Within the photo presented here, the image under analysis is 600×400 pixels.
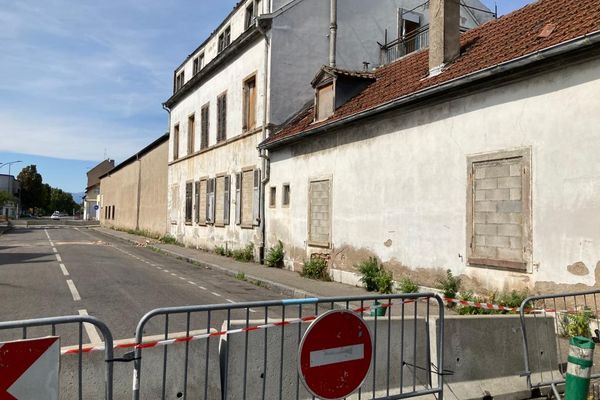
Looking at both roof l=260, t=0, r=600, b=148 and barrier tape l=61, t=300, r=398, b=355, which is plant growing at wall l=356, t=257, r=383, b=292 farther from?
barrier tape l=61, t=300, r=398, b=355

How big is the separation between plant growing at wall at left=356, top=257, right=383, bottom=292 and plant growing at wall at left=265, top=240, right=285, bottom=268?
4950 millimetres

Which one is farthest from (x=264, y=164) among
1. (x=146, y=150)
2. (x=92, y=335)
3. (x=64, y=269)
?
(x=146, y=150)

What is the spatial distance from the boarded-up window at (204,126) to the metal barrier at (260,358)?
70.2 feet

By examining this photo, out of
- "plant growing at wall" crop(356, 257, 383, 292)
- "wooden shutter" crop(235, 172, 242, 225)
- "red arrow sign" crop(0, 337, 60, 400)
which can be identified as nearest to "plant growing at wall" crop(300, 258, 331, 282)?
"plant growing at wall" crop(356, 257, 383, 292)

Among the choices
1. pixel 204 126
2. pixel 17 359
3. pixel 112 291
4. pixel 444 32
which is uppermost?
pixel 204 126

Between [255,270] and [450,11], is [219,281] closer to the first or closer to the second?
[255,270]

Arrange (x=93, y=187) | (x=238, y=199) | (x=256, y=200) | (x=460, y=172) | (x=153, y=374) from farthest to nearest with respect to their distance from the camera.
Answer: (x=93, y=187) → (x=238, y=199) → (x=256, y=200) → (x=460, y=172) → (x=153, y=374)

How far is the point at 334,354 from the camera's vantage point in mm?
3820

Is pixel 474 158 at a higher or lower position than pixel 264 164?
lower

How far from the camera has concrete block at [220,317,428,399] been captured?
13.3ft

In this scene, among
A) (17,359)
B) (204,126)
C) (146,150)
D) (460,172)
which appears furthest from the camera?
(146,150)

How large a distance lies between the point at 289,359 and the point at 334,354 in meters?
0.64

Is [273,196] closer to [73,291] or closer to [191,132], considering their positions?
[73,291]

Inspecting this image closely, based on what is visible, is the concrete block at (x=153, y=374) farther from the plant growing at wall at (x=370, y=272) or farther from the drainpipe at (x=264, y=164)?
the drainpipe at (x=264, y=164)
